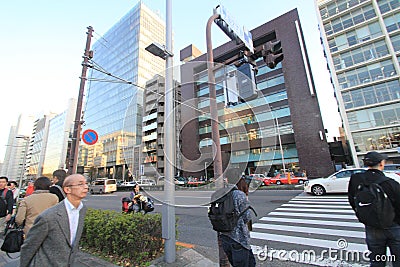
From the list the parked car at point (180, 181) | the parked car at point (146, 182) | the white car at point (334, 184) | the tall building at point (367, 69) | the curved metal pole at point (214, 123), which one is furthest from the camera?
the tall building at point (367, 69)

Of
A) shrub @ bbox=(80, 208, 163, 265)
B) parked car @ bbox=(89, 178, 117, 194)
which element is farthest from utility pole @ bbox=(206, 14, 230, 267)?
parked car @ bbox=(89, 178, 117, 194)

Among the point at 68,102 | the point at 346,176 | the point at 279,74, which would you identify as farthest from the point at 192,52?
the point at 68,102

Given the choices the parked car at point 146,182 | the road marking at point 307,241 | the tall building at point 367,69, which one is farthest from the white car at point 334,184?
the tall building at point 367,69

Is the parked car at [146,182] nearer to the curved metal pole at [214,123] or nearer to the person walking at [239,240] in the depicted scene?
the curved metal pole at [214,123]

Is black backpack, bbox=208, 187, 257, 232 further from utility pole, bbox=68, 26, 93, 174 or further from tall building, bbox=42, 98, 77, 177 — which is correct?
tall building, bbox=42, 98, 77, 177

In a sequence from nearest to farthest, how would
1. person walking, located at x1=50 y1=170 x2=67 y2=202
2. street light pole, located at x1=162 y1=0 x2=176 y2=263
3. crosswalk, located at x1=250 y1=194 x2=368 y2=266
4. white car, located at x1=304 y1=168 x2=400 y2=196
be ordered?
street light pole, located at x1=162 y1=0 x2=176 y2=263, crosswalk, located at x1=250 y1=194 x2=368 y2=266, person walking, located at x1=50 y1=170 x2=67 y2=202, white car, located at x1=304 y1=168 x2=400 y2=196

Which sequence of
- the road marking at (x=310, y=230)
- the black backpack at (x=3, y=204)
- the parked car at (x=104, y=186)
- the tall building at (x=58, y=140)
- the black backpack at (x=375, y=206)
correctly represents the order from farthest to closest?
1. the tall building at (x=58, y=140)
2. the parked car at (x=104, y=186)
3. the road marking at (x=310, y=230)
4. the black backpack at (x=3, y=204)
5. the black backpack at (x=375, y=206)

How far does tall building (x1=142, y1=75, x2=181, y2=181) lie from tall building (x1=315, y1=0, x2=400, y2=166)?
28.0 meters

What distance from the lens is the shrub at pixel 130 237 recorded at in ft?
9.77

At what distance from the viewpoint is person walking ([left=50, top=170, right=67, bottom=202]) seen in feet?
11.3

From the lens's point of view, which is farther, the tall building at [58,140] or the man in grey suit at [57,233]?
the tall building at [58,140]

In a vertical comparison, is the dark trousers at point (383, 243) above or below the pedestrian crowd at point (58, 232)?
below

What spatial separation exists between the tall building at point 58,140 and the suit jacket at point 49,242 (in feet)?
251

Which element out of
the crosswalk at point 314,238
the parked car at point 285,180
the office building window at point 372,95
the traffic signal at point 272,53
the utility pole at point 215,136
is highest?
the office building window at point 372,95
